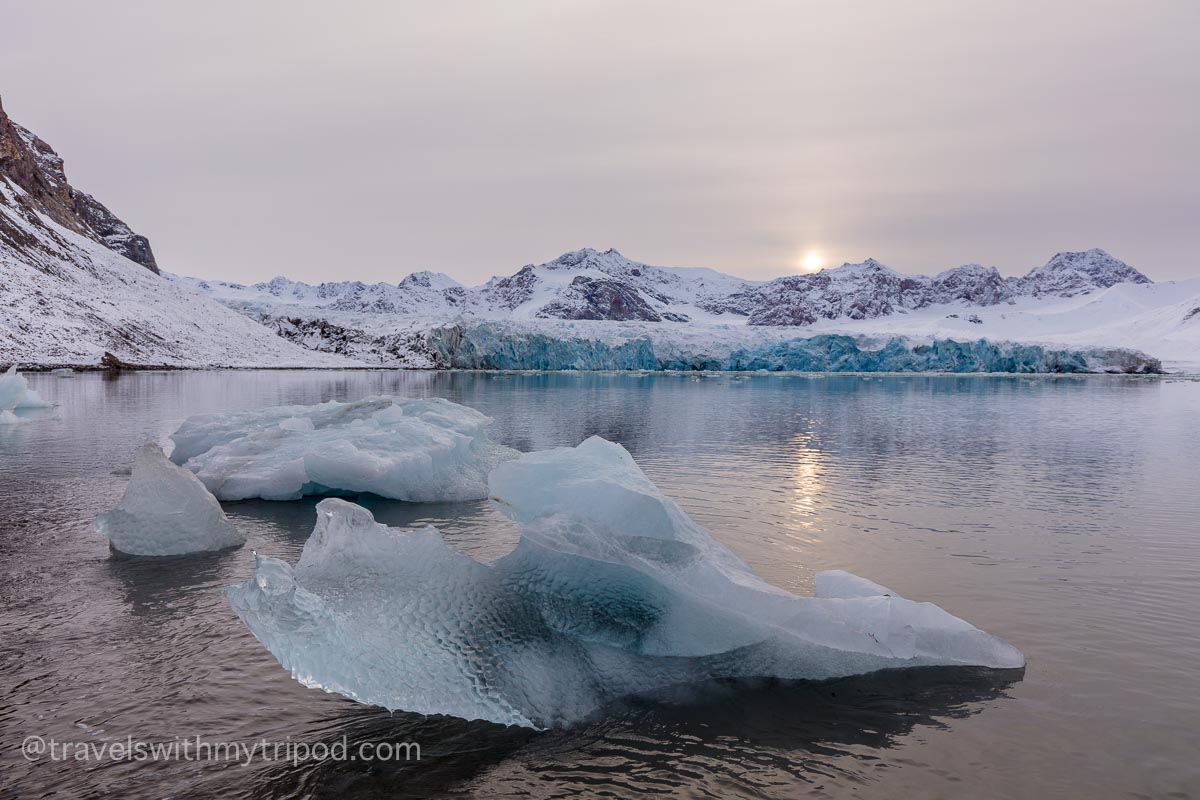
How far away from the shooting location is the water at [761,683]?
4.59m

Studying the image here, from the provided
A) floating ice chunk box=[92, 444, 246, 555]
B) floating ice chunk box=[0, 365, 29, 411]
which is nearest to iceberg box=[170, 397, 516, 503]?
floating ice chunk box=[92, 444, 246, 555]

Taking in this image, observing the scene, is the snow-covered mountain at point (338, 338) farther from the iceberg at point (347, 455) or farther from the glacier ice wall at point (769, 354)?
the iceberg at point (347, 455)

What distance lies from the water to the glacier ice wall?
241 ft

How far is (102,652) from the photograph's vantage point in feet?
20.4

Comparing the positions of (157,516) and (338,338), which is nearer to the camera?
(157,516)

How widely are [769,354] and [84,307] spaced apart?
78469 mm

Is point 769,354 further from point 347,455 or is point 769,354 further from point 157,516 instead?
point 157,516

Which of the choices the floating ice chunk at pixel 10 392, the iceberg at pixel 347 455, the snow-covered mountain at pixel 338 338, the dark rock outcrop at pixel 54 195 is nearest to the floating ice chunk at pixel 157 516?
the iceberg at pixel 347 455

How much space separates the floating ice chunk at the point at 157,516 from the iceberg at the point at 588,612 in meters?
4.41

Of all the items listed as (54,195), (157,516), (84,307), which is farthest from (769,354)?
(54,195)

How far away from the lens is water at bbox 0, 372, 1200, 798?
4.59 meters

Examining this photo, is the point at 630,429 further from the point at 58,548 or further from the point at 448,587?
the point at 448,587

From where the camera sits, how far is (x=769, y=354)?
88.1 meters

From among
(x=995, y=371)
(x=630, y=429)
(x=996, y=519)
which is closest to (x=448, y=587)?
(x=996, y=519)
